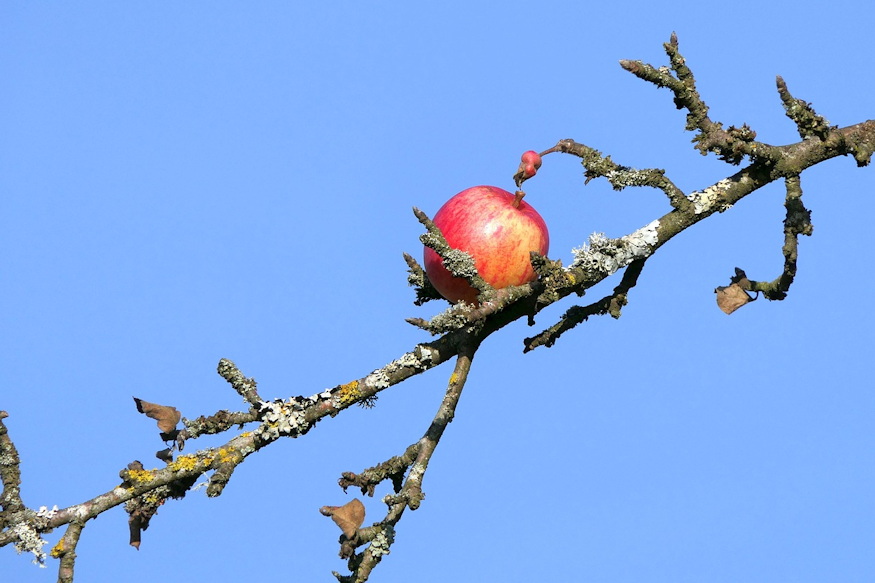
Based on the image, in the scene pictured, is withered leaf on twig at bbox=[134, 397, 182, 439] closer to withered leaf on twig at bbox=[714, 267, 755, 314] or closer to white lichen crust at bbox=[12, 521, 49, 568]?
white lichen crust at bbox=[12, 521, 49, 568]

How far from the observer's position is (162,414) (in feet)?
21.2

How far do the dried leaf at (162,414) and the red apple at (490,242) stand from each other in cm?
183

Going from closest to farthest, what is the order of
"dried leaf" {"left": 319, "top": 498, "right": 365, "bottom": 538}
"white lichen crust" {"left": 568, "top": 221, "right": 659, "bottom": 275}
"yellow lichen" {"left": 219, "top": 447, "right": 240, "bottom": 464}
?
"dried leaf" {"left": 319, "top": 498, "right": 365, "bottom": 538} → "yellow lichen" {"left": 219, "top": 447, "right": 240, "bottom": 464} → "white lichen crust" {"left": 568, "top": 221, "right": 659, "bottom": 275}

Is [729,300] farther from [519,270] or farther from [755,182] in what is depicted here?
[519,270]

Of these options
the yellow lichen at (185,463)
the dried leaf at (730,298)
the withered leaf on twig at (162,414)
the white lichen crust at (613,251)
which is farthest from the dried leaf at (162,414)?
the dried leaf at (730,298)

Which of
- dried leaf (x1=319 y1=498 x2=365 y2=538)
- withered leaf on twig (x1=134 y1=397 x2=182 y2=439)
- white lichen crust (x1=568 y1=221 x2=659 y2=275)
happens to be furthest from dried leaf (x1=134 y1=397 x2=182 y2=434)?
white lichen crust (x1=568 y1=221 x2=659 y2=275)

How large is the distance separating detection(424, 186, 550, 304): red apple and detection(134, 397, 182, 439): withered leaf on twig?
183 cm

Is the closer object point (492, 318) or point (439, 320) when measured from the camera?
point (439, 320)

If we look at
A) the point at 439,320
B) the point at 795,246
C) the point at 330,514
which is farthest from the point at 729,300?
the point at 330,514

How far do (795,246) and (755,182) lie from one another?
1.56 feet

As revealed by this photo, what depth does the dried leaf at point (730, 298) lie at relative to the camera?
6.97 metres

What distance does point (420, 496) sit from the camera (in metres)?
6.08

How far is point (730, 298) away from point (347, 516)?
2769 millimetres

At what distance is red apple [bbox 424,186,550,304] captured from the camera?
703 cm
